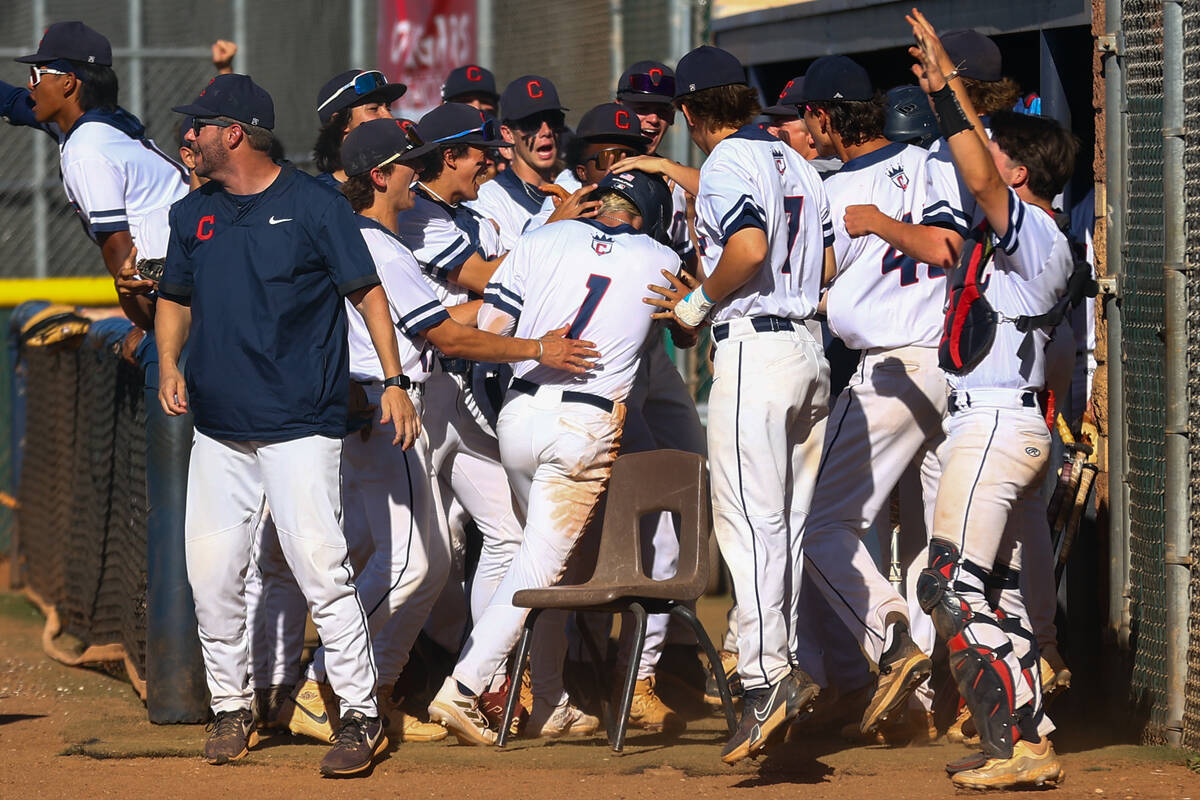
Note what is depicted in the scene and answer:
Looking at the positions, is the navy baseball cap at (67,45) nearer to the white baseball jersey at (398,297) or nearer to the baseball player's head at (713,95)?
the white baseball jersey at (398,297)

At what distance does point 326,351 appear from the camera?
486 cm

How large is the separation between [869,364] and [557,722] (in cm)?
161

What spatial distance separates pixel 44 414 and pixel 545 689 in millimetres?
3769

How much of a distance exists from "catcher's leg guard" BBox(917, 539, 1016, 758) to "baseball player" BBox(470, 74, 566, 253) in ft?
7.53

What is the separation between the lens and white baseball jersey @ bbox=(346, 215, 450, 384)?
204 inches

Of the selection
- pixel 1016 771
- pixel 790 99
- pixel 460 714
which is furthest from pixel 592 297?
pixel 1016 771

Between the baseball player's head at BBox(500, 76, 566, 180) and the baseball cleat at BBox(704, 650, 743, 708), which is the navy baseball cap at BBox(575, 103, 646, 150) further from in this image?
the baseball cleat at BBox(704, 650, 743, 708)

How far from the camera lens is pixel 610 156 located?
5777 millimetres

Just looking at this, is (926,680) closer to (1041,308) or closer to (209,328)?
(1041,308)

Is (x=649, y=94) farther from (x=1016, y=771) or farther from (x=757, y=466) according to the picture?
(x=1016, y=771)

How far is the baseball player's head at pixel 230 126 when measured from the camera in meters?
4.84

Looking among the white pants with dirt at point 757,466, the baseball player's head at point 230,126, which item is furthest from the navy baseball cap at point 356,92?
the white pants with dirt at point 757,466

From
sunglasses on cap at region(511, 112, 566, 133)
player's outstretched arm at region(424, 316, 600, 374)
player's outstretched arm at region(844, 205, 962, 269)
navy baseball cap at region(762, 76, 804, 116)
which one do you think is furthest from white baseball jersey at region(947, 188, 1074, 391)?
sunglasses on cap at region(511, 112, 566, 133)

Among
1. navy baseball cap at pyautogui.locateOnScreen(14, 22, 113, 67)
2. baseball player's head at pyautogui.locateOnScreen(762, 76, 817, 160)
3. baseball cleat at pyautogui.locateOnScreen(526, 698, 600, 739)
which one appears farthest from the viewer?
baseball player's head at pyautogui.locateOnScreen(762, 76, 817, 160)
